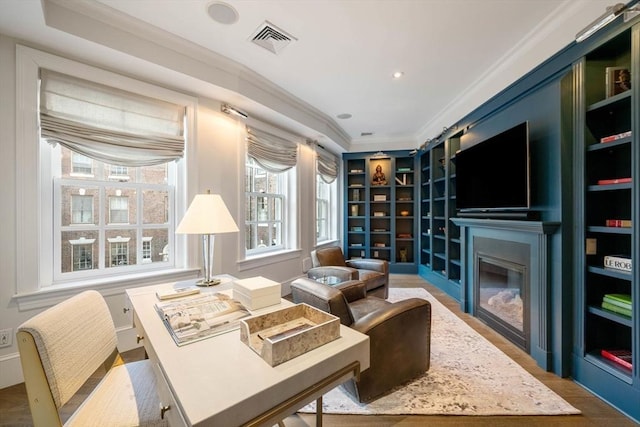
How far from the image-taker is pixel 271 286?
1.35 metres

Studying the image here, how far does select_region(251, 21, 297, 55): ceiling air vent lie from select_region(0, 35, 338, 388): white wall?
0.92m

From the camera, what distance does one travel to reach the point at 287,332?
104cm

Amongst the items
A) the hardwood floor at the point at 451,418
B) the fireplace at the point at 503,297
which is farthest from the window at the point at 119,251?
the fireplace at the point at 503,297

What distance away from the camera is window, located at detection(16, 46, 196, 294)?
1.91m

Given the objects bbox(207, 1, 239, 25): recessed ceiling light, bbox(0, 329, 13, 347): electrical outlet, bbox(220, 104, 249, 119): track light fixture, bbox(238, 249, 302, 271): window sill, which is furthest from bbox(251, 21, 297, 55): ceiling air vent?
bbox(0, 329, 13, 347): electrical outlet

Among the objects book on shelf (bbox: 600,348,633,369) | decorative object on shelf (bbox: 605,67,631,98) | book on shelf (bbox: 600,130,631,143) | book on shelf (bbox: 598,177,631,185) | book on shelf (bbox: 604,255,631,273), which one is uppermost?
decorative object on shelf (bbox: 605,67,631,98)

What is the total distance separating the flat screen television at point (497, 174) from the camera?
2.29m

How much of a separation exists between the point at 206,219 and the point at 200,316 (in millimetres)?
693

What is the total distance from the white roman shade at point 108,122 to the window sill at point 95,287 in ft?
3.29

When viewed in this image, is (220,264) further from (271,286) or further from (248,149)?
(271,286)

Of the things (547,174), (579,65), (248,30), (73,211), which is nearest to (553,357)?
(547,174)

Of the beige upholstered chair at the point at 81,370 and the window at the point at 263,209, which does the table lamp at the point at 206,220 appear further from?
the window at the point at 263,209

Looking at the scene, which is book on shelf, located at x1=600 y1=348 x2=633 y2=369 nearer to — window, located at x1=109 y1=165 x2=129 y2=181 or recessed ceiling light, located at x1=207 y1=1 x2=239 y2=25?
recessed ceiling light, located at x1=207 y1=1 x2=239 y2=25

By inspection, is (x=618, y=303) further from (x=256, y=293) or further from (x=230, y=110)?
(x=230, y=110)
